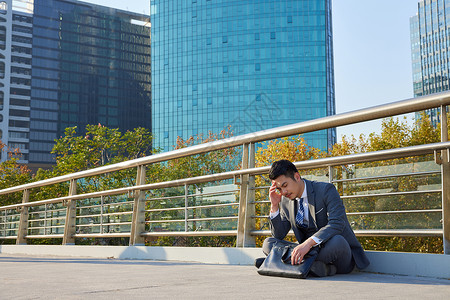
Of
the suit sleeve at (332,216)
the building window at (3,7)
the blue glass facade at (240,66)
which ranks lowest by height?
the suit sleeve at (332,216)

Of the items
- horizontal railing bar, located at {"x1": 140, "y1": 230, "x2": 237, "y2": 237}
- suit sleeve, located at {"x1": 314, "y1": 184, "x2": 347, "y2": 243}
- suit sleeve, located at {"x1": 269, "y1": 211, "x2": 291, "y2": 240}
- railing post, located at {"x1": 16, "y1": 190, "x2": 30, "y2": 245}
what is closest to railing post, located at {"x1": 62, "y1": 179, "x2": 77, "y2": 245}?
railing post, located at {"x1": 16, "y1": 190, "x2": 30, "y2": 245}

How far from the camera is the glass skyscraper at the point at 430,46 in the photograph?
130 metres

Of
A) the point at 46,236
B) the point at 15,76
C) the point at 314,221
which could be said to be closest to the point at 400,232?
the point at 314,221

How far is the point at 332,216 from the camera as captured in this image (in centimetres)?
399

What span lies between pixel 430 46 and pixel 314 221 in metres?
143

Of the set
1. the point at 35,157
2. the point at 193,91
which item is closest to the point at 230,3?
the point at 193,91

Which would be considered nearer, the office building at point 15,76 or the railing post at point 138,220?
the railing post at point 138,220

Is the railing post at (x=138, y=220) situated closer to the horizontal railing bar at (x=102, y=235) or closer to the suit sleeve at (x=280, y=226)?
the horizontal railing bar at (x=102, y=235)

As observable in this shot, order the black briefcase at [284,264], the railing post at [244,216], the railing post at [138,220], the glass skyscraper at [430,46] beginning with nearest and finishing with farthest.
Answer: the black briefcase at [284,264]
the railing post at [244,216]
the railing post at [138,220]
the glass skyscraper at [430,46]

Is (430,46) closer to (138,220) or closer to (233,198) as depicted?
(138,220)

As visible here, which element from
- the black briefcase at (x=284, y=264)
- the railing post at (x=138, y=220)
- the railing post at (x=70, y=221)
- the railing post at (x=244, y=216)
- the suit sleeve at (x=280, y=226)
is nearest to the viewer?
the black briefcase at (x=284, y=264)

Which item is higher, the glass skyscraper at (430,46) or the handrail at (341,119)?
the glass skyscraper at (430,46)

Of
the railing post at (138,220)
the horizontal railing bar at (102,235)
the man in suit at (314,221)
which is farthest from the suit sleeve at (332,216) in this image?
the horizontal railing bar at (102,235)

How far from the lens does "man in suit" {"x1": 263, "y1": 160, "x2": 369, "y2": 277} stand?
386cm
